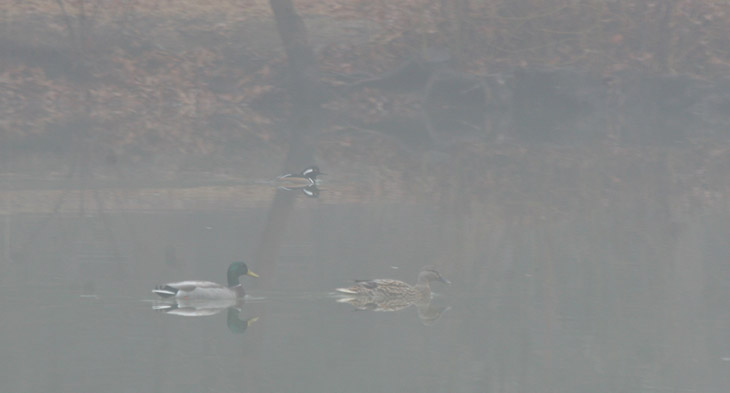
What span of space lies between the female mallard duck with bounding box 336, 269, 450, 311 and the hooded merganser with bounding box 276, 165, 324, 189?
23.7 feet

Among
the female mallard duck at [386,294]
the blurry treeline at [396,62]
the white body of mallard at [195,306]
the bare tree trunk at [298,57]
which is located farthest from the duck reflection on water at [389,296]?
the bare tree trunk at [298,57]

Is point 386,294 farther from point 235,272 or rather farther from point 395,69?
point 395,69

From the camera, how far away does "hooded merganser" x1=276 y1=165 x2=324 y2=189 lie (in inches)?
702

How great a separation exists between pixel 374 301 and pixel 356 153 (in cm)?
1243

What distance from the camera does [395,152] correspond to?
23.0 meters

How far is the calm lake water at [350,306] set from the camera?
8289mm

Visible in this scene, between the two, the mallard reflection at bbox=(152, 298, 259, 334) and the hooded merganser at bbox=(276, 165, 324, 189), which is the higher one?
the hooded merganser at bbox=(276, 165, 324, 189)

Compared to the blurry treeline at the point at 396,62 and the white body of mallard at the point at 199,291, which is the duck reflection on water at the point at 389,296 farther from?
the blurry treeline at the point at 396,62

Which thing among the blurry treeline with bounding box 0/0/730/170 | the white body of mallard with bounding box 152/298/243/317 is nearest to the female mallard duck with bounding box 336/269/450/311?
the white body of mallard with bounding box 152/298/243/317

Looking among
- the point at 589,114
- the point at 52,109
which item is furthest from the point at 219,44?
the point at 589,114

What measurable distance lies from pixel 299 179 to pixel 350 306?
303 inches

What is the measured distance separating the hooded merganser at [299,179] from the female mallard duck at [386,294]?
7217 millimetres

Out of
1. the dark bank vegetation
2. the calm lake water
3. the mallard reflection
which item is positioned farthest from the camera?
the dark bank vegetation

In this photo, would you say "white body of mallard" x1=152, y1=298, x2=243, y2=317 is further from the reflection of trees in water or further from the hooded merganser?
the hooded merganser
